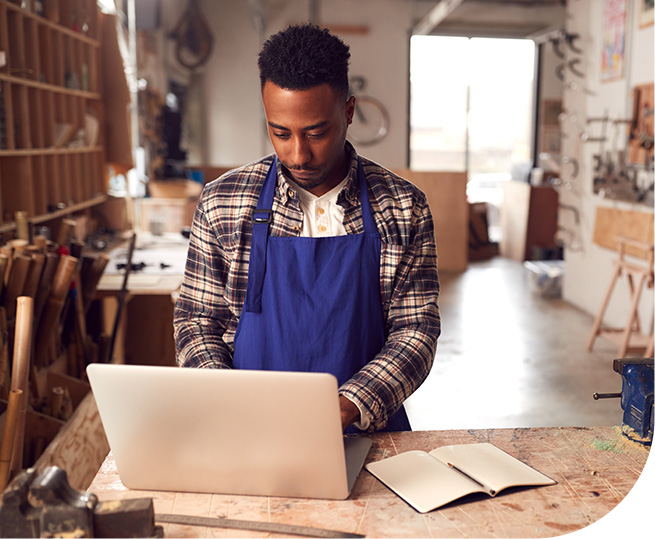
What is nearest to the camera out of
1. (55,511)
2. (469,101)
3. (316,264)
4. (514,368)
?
(55,511)

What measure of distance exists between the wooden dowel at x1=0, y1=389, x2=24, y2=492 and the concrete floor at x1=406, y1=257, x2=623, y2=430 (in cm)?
221

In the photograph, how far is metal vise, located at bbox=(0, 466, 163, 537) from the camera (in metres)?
0.91

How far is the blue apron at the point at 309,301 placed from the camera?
1495mm

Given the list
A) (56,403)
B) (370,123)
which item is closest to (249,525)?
(56,403)

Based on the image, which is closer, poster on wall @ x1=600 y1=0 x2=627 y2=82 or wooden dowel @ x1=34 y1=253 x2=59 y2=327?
wooden dowel @ x1=34 y1=253 x2=59 y2=327

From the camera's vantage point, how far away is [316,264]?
150cm

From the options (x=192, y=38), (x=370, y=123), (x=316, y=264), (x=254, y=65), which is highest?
(x=192, y=38)

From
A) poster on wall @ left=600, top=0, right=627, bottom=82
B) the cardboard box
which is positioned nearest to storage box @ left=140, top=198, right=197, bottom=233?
the cardboard box

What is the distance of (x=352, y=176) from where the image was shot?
1.57 meters

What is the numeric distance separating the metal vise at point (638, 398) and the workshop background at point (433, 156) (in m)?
1.23

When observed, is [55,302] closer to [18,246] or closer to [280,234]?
[18,246]

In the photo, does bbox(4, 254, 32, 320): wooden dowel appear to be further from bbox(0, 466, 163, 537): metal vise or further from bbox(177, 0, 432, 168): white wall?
bbox(177, 0, 432, 168): white wall

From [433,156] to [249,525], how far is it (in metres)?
9.39

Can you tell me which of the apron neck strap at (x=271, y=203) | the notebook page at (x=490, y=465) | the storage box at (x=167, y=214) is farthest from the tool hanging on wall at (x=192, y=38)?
the notebook page at (x=490, y=465)
